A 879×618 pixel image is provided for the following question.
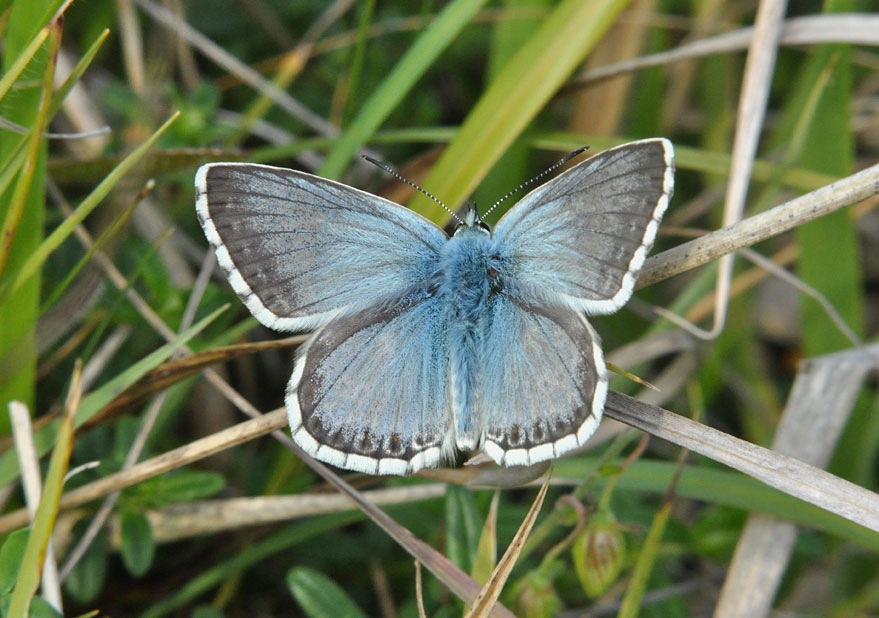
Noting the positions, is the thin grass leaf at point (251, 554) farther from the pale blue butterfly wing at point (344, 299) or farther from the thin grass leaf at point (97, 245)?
the thin grass leaf at point (97, 245)

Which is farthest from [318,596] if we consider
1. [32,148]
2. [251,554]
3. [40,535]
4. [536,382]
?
[32,148]

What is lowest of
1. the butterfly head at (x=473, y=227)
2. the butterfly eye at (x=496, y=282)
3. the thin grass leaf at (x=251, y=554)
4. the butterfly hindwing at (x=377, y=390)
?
the thin grass leaf at (x=251, y=554)

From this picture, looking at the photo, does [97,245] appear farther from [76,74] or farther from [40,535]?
[40,535]

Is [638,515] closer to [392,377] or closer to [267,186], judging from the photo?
[392,377]

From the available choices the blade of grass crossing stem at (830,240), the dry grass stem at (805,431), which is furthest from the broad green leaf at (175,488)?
the blade of grass crossing stem at (830,240)

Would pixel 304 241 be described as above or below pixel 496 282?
below

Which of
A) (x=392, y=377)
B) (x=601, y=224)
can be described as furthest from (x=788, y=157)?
(x=392, y=377)
